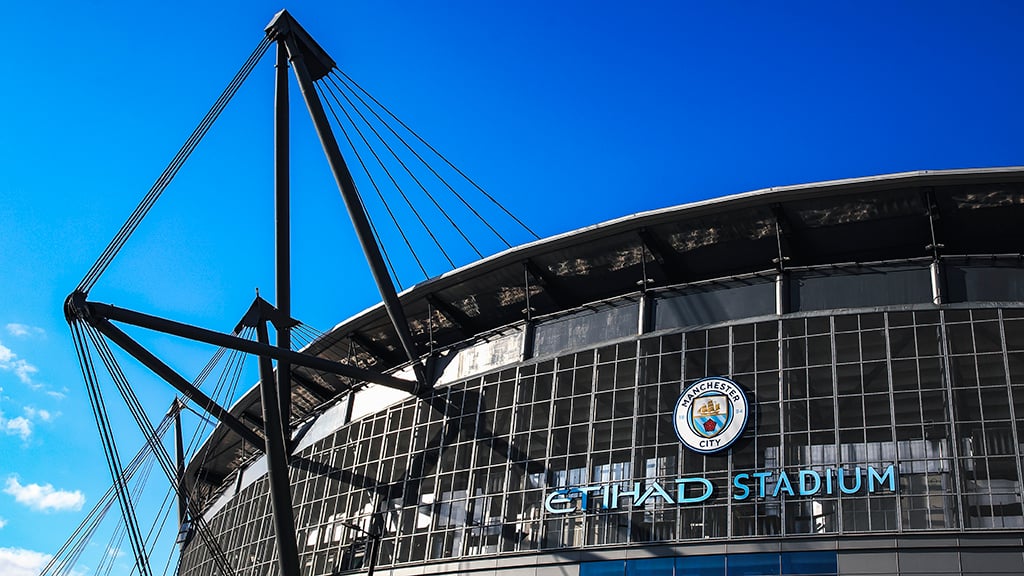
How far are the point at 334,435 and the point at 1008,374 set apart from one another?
31.1m

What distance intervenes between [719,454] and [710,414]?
5.24 ft

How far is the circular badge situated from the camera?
3744 centimetres

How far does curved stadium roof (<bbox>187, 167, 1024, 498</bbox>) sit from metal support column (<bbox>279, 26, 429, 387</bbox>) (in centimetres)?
363

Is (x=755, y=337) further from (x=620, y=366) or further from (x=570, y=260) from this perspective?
(x=570, y=260)

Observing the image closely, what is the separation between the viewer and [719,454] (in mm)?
37281

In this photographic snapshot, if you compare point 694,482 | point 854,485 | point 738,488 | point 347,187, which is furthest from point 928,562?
point 347,187

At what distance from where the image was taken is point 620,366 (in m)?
41.4

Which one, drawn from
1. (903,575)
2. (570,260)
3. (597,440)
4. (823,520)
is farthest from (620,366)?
(903,575)

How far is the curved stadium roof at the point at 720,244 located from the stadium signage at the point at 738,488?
8.38 meters

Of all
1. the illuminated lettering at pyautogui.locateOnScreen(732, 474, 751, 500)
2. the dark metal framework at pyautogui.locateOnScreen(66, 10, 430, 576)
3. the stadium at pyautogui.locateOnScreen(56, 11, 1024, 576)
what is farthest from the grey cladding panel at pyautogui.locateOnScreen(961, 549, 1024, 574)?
the dark metal framework at pyautogui.locateOnScreen(66, 10, 430, 576)

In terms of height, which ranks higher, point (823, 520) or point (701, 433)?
point (701, 433)

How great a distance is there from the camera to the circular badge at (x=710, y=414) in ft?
123

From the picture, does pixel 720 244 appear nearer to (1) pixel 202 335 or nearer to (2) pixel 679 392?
(2) pixel 679 392

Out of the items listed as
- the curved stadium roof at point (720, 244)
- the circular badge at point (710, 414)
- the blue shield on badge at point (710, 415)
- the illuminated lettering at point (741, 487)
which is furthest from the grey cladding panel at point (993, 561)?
the curved stadium roof at point (720, 244)
